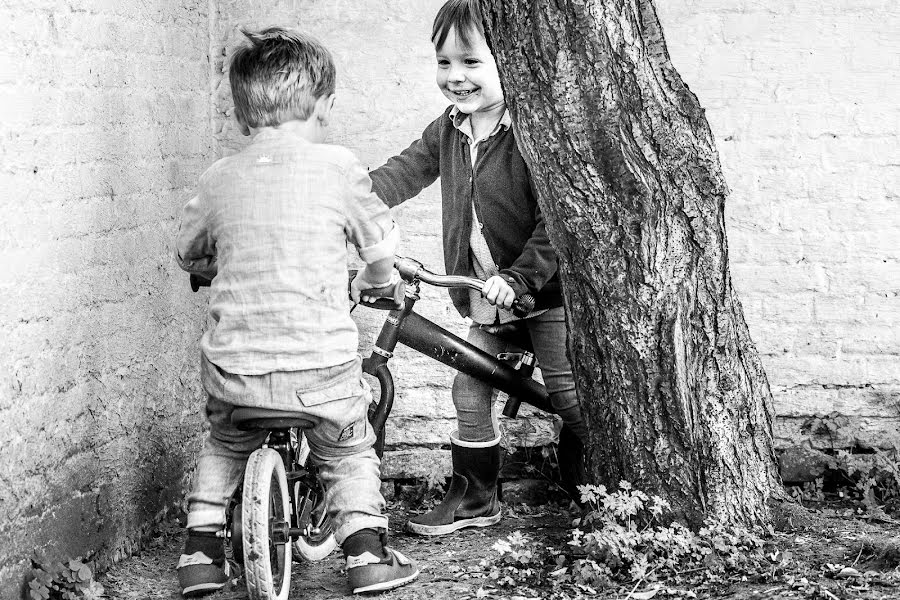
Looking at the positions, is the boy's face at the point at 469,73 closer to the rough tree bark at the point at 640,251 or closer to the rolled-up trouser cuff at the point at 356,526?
the rough tree bark at the point at 640,251

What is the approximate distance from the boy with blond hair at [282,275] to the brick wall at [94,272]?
433 mm

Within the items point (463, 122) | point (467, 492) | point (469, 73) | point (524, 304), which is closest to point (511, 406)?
point (467, 492)

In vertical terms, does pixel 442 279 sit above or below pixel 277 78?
below

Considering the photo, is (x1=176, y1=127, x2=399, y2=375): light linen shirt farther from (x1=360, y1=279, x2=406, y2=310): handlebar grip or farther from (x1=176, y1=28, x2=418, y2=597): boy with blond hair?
(x1=360, y1=279, x2=406, y2=310): handlebar grip

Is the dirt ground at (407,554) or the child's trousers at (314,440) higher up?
the child's trousers at (314,440)

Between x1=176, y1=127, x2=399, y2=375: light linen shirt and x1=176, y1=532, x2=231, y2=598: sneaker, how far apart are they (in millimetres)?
602

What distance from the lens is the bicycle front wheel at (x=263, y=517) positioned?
274 centimetres

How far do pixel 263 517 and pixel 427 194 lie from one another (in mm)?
1900

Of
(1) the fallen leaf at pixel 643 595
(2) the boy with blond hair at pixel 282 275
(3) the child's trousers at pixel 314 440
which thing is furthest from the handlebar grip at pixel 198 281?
(1) the fallen leaf at pixel 643 595

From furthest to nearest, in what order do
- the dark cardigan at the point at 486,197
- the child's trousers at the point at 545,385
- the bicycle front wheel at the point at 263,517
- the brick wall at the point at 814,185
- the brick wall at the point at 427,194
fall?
1. the brick wall at the point at 814,185
2. the child's trousers at the point at 545,385
3. the dark cardigan at the point at 486,197
4. the brick wall at the point at 427,194
5. the bicycle front wheel at the point at 263,517

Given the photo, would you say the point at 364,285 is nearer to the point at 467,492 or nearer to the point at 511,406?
the point at 511,406

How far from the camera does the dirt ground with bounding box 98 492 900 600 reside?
3.02m

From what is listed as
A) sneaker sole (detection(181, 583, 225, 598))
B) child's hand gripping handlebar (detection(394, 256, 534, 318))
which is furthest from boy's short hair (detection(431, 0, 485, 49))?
sneaker sole (detection(181, 583, 225, 598))

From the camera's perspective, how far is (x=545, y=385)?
3.84 m
